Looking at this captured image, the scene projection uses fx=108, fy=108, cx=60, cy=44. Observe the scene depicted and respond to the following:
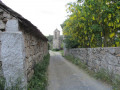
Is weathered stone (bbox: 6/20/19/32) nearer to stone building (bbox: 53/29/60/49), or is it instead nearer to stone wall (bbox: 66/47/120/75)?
stone wall (bbox: 66/47/120/75)

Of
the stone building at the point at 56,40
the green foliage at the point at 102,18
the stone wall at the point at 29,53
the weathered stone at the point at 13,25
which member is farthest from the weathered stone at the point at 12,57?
the stone building at the point at 56,40

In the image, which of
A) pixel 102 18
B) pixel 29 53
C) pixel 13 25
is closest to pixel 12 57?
pixel 13 25

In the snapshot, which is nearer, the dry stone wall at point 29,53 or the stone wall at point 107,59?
the dry stone wall at point 29,53

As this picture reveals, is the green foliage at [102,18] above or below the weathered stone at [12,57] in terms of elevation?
above

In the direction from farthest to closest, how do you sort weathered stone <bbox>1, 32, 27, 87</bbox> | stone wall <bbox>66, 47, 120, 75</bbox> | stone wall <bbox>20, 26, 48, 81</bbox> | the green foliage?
the green foliage
stone wall <bbox>66, 47, 120, 75</bbox>
stone wall <bbox>20, 26, 48, 81</bbox>
weathered stone <bbox>1, 32, 27, 87</bbox>

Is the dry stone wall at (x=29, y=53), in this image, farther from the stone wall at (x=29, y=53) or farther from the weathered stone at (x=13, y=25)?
the weathered stone at (x=13, y=25)

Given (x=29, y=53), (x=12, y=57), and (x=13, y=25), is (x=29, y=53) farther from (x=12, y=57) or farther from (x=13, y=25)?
(x=13, y=25)

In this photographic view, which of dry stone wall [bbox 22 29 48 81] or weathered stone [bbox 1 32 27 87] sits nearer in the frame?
weathered stone [bbox 1 32 27 87]

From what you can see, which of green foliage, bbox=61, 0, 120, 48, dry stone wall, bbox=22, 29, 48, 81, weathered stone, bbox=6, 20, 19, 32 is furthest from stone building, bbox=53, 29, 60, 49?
weathered stone, bbox=6, 20, 19, 32

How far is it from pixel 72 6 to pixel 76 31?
2099mm

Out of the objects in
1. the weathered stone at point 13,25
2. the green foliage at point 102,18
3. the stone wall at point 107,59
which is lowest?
the stone wall at point 107,59

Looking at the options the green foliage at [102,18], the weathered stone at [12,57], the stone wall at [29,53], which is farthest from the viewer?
the green foliage at [102,18]

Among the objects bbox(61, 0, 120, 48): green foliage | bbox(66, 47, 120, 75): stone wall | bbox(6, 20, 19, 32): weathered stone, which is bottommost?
bbox(66, 47, 120, 75): stone wall

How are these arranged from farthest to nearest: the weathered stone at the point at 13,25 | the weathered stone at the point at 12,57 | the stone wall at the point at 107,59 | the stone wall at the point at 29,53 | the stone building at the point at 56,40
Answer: the stone building at the point at 56,40 → the stone wall at the point at 107,59 → the stone wall at the point at 29,53 → the weathered stone at the point at 13,25 → the weathered stone at the point at 12,57
